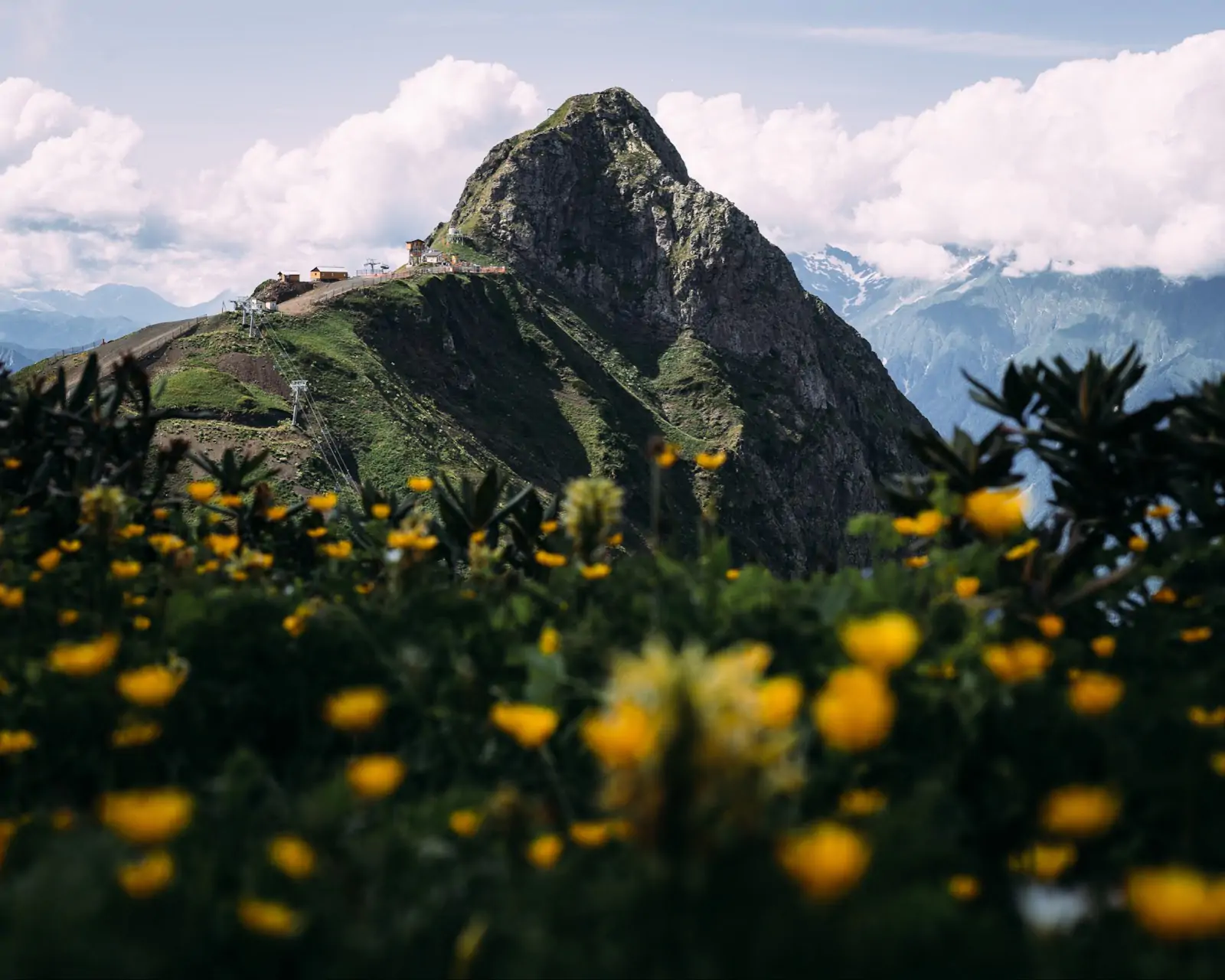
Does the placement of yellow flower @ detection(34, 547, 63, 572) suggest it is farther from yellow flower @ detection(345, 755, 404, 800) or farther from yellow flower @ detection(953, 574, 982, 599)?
yellow flower @ detection(953, 574, 982, 599)

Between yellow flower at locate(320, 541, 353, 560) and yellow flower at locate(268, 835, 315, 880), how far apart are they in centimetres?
343

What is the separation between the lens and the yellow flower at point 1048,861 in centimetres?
236

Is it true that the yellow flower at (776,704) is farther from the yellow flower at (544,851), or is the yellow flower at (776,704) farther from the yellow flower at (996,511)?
the yellow flower at (996,511)

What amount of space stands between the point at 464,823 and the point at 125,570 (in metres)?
2.75

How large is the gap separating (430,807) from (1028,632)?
2.12 meters

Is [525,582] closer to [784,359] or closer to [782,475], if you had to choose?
[782,475]

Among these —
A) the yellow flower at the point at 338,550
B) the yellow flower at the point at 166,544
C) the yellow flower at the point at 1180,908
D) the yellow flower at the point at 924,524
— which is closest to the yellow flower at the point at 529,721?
the yellow flower at the point at 1180,908

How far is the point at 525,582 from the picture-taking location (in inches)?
182

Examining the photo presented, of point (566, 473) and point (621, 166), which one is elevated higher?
point (621, 166)

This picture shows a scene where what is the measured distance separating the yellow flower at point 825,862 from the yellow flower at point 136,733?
181 cm

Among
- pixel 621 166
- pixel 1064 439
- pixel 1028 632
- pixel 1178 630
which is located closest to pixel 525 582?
pixel 1028 632

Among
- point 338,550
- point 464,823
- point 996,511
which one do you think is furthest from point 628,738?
point 338,550

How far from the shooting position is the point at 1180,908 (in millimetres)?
1644

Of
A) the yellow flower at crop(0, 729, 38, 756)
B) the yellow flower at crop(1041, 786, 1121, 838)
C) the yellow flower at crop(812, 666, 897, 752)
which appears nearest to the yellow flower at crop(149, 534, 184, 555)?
the yellow flower at crop(0, 729, 38, 756)
